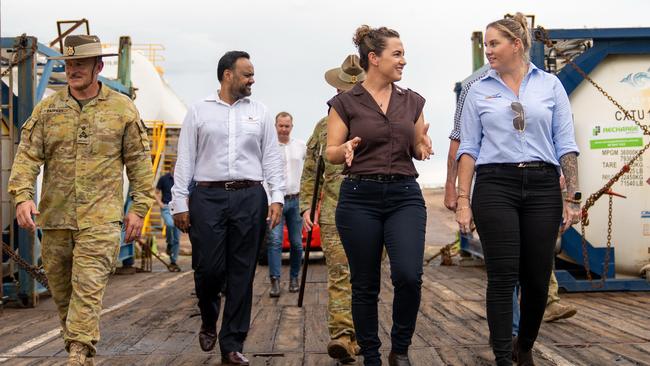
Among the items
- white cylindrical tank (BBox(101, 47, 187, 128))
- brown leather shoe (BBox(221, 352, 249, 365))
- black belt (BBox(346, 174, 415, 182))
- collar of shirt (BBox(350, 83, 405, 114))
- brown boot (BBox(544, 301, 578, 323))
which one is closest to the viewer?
black belt (BBox(346, 174, 415, 182))

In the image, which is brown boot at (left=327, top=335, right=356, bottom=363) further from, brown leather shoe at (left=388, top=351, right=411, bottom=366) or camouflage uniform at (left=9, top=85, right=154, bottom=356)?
camouflage uniform at (left=9, top=85, right=154, bottom=356)

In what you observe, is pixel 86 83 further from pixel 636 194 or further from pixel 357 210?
pixel 636 194

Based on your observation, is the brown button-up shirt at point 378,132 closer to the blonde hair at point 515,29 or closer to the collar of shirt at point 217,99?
the blonde hair at point 515,29

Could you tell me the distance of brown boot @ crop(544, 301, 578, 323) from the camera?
7570mm

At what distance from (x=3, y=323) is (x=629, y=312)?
5.88m

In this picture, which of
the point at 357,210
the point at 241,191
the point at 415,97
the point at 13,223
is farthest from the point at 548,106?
the point at 13,223

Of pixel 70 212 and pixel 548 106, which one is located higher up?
pixel 548 106

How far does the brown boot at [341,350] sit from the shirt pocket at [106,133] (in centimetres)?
191

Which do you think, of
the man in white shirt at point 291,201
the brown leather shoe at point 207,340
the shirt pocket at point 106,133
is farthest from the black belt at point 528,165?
the man in white shirt at point 291,201

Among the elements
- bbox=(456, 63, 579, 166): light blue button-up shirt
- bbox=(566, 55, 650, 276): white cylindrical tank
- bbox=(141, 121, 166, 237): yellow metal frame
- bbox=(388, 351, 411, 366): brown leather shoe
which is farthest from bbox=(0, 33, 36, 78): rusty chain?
bbox=(141, 121, 166, 237): yellow metal frame

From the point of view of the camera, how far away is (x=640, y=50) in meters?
10.1

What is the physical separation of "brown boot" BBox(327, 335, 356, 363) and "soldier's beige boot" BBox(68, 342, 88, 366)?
1.65 metres

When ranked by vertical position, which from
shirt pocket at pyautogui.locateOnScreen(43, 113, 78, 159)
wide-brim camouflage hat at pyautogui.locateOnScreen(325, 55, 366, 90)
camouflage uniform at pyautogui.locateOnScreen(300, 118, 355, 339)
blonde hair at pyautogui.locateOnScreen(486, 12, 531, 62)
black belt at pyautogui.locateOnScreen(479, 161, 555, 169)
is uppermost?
blonde hair at pyautogui.locateOnScreen(486, 12, 531, 62)

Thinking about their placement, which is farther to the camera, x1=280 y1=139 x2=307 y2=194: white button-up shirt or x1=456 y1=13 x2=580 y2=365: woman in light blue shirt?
x1=280 y1=139 x2=307 y2=194: white button-up shirt
